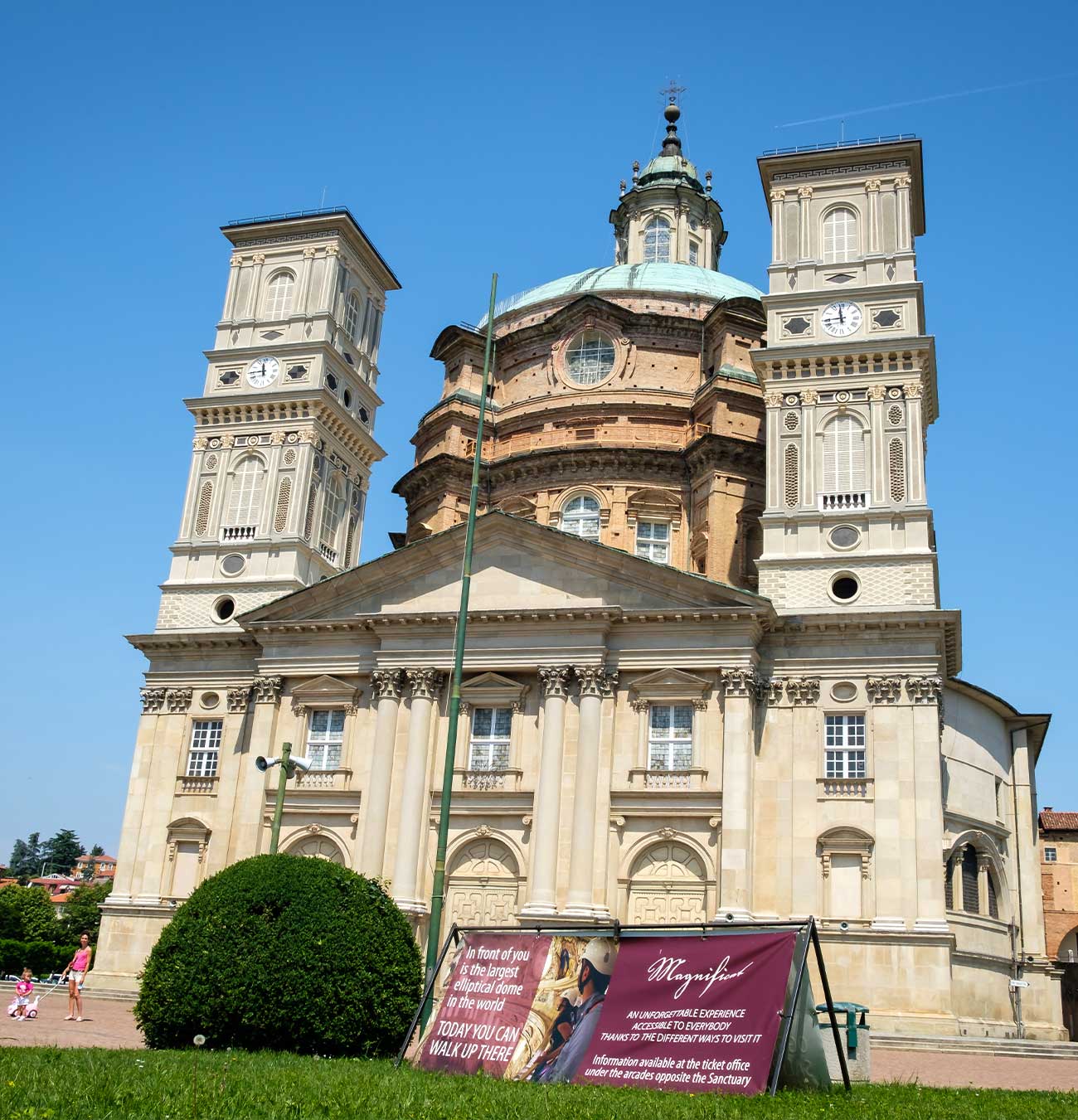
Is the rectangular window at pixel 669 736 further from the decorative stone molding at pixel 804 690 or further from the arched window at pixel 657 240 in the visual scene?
the arched window at pixel 657 240

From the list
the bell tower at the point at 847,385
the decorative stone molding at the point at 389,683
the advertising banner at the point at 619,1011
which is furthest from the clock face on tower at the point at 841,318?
the advertising banner at the point at 619,1011

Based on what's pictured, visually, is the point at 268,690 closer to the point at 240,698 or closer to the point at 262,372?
the point at 240,698

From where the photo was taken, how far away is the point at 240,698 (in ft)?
139

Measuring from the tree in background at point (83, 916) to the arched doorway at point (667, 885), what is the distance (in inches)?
2166

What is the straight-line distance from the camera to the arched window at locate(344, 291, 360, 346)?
1935 inches

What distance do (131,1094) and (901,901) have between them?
25296 millimetres

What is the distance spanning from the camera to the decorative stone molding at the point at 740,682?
120ft

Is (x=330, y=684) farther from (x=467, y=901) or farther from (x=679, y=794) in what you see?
(x=679, y=794)

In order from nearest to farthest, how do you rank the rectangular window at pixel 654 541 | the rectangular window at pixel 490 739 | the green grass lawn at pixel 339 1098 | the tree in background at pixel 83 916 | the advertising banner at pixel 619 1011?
the green grass lawn at pixel 339 1098 → the advertising banner at pixel 619 1011 → the rectangular window at pixel 490 739 → the rectangular window at pixel 654 541 → the tree in background at pixel 83 916

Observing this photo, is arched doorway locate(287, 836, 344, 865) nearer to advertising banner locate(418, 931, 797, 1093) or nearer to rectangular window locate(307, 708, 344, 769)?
rectangular window locate(307, 708, 344, 769)

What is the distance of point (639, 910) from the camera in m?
36.0

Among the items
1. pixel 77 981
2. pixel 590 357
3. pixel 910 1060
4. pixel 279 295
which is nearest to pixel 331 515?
pixel 279 295

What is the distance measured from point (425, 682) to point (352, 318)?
1730 centimetres

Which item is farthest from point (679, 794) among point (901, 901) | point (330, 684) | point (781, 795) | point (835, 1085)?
point (835, 1085)
